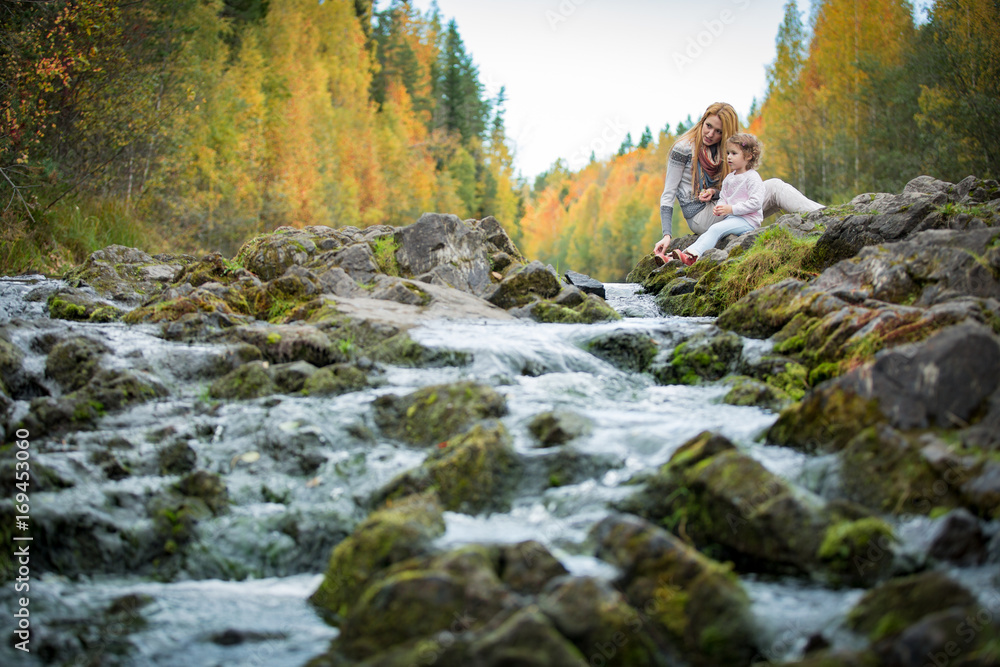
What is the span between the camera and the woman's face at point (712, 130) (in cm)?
1105

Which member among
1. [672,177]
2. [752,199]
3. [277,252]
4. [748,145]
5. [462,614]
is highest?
[748,145]

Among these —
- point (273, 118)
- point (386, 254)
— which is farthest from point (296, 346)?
point (273, 118)

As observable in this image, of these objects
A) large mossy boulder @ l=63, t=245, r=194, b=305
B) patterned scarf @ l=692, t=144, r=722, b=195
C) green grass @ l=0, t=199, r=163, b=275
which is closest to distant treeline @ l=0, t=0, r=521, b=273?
green grass @ l=0, t=199, r=163, b=275

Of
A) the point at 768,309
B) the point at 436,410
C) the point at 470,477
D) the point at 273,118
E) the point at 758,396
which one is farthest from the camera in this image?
the point at 273,118

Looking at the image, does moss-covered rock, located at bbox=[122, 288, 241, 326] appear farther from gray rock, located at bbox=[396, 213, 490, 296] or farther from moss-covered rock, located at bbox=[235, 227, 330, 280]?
gray rock, located at bbox=[396, 213, 490, 296]

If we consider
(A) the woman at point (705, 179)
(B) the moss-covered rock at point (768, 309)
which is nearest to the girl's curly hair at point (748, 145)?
(A) the woman at point (705, 179)

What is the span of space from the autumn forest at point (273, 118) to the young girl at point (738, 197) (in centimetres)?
574

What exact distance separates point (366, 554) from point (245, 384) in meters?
2.93

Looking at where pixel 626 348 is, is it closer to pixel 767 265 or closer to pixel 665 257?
pixel 767 265

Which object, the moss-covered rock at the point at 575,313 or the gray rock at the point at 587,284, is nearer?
the moss-covered rock at the point at 575,313

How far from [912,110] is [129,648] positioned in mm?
28103

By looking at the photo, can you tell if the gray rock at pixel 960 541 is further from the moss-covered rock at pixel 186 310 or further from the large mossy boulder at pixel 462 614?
the moss-covered rock at pixel 186 310

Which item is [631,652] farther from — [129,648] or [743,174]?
[743,174]

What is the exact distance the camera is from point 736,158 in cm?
1027
